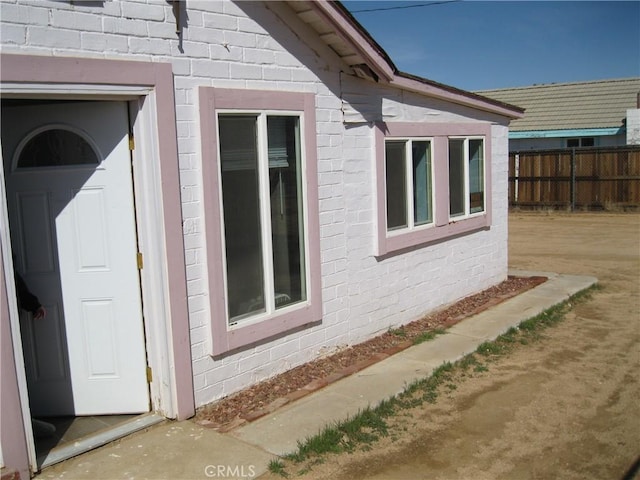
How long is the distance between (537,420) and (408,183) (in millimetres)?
3552

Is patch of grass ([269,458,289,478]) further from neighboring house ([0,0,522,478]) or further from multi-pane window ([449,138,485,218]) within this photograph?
multi-pane window ([449,138,485,218])

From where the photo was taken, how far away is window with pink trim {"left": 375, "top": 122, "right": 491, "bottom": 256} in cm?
744

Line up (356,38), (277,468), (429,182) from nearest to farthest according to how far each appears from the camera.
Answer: (277,468)
(356,38)
(429,182)

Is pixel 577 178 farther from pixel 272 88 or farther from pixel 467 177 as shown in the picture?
pixel 272 88

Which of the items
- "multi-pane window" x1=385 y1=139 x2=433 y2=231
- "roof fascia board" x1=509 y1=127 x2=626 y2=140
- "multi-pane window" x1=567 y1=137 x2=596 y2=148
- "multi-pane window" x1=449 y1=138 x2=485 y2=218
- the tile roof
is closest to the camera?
"multi-pane window" x1=385 y1=139 x2=433 y2=231

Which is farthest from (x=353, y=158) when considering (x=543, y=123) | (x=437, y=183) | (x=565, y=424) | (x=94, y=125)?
(x=543, y=123)

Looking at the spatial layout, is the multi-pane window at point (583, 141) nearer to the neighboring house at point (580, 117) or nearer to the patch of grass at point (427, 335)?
the neighboring house at point (580, 117)

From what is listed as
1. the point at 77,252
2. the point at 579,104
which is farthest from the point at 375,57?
the point at 579,104

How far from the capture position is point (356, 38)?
20.4 ft

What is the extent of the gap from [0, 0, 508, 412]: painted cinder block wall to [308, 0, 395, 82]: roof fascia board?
0.29 m

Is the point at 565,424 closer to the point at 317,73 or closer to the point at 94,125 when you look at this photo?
the point at 317,73

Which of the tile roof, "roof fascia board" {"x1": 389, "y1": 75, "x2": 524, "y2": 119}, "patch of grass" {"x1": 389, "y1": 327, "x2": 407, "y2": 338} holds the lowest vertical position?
"patch of grass" {"x1": 389, "y1": 327, "x2": 407, "y2": 338}

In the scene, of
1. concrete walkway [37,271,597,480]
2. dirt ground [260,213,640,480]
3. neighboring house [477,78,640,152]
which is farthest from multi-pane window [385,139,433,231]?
neighboring house [477,78,640,152]

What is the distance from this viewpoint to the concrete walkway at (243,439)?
428 cm
